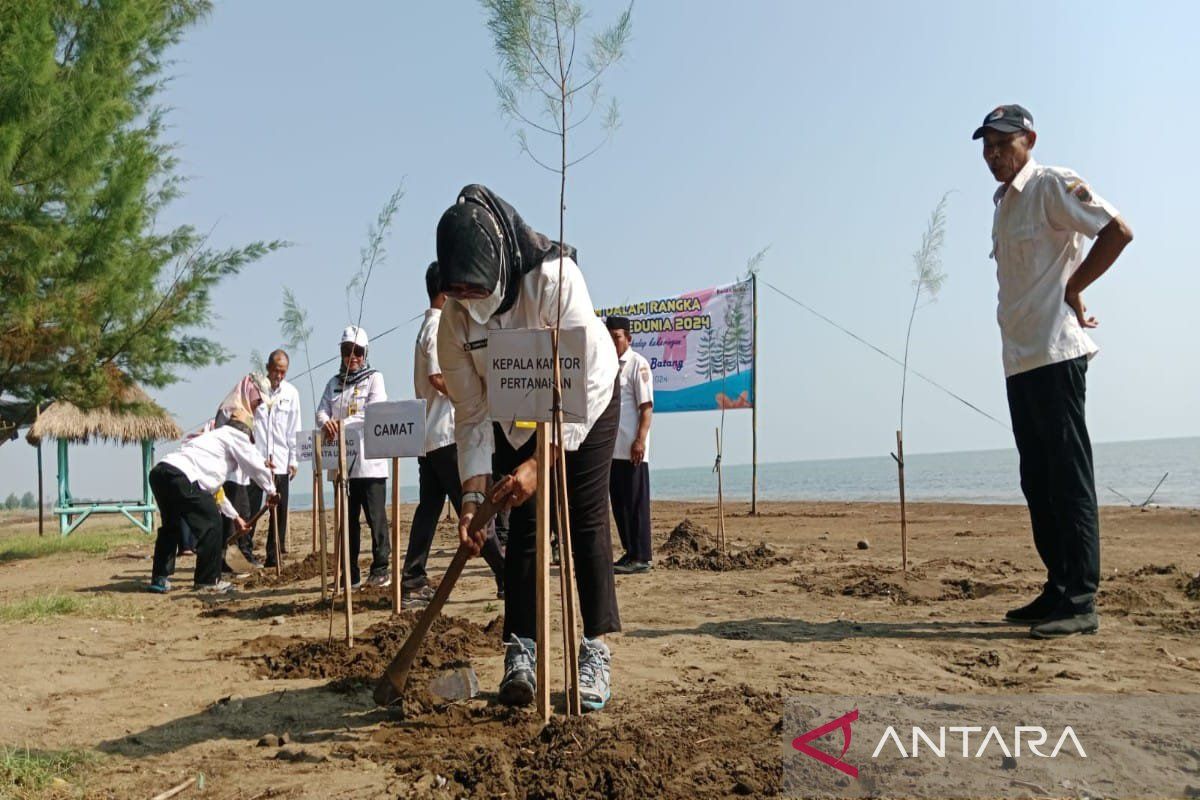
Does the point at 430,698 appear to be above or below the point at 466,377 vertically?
below

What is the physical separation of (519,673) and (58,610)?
4428mm

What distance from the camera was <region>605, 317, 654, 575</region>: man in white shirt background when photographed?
25.0 ft

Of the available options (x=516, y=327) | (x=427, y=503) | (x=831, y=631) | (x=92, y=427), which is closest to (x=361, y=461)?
(x=427, y=503)

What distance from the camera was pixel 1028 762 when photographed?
2.61 m

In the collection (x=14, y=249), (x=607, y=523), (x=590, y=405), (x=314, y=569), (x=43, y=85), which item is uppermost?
(x=43, y=85)

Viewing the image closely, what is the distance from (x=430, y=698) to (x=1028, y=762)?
80.5 inches

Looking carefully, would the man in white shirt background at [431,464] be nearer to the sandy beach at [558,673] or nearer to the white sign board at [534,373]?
the sandy beach at [558,673]

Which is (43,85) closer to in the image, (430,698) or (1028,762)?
(430,698)

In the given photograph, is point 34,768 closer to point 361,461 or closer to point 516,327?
point 516,327

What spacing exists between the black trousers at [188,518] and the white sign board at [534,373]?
522 cm

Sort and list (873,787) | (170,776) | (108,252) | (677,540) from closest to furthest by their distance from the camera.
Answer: (873,787) < (170,776) < (677,540) < (108,252)

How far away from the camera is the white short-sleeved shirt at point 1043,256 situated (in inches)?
178

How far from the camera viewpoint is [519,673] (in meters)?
3.30

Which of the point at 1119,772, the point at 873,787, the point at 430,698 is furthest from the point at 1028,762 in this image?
the point at 430,698
